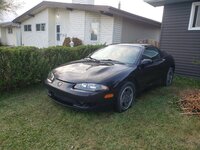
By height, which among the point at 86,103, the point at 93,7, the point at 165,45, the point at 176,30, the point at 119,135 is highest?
the point at 93,7

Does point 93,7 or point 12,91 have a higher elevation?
point 93,7

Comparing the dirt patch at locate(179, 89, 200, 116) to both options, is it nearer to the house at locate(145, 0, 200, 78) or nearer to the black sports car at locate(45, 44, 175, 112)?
the black sports car at locate(45, 44, 175, 112)

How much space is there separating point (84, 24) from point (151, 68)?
882 cm

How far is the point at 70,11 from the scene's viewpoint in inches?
534

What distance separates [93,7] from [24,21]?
33.9ft

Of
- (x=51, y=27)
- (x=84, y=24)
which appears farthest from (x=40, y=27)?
(x=84, y=24)

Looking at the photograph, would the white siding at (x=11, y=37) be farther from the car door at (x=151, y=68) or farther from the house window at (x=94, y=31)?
the car door at (x=151, y=68)

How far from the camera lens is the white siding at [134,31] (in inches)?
502

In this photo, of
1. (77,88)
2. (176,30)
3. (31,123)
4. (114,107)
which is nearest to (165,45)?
(176,30)

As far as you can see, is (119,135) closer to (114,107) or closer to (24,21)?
(114,107)

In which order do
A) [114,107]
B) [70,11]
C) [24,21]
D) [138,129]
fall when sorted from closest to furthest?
[138,129]
[114,107]
[70,11]
[24,21]

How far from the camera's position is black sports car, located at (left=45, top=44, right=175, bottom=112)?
355cm

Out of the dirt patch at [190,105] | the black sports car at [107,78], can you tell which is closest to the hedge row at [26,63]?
the black sports car at [107,78]

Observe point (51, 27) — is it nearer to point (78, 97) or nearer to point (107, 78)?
point (107, 78)
